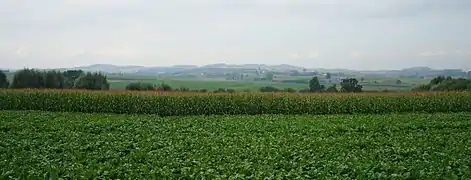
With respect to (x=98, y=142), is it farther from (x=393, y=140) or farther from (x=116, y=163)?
(x=393, y=140)

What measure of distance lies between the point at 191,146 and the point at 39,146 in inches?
166

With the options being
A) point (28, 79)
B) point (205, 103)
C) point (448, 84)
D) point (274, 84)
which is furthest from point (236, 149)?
point (274, 84)

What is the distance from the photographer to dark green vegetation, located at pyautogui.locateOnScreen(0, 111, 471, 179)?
32.1ft

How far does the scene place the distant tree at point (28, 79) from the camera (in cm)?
3866

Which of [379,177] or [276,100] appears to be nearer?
[379,177]

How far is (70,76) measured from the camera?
4278cm

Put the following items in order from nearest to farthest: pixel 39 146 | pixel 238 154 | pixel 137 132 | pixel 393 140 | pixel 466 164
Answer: pixel 466 164
pixel 238 154
pixel 39 146
pixel 393 140
pixel 137 132

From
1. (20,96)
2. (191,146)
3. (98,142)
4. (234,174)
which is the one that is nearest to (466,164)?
(234,174)

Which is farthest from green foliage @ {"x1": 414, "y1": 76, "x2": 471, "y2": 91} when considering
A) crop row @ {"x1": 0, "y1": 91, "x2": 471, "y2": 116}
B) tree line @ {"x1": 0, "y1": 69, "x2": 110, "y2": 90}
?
tree line @ {"x1": 0, "y1": 69, "x2": 110, "y2": 90}

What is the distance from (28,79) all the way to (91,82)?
5.78m

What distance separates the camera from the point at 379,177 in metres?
9.21

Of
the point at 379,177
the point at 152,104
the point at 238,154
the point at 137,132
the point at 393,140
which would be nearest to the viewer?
the point at 379,177

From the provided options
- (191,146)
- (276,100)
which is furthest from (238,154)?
(276,100)

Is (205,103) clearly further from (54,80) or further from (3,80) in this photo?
(3,80)
